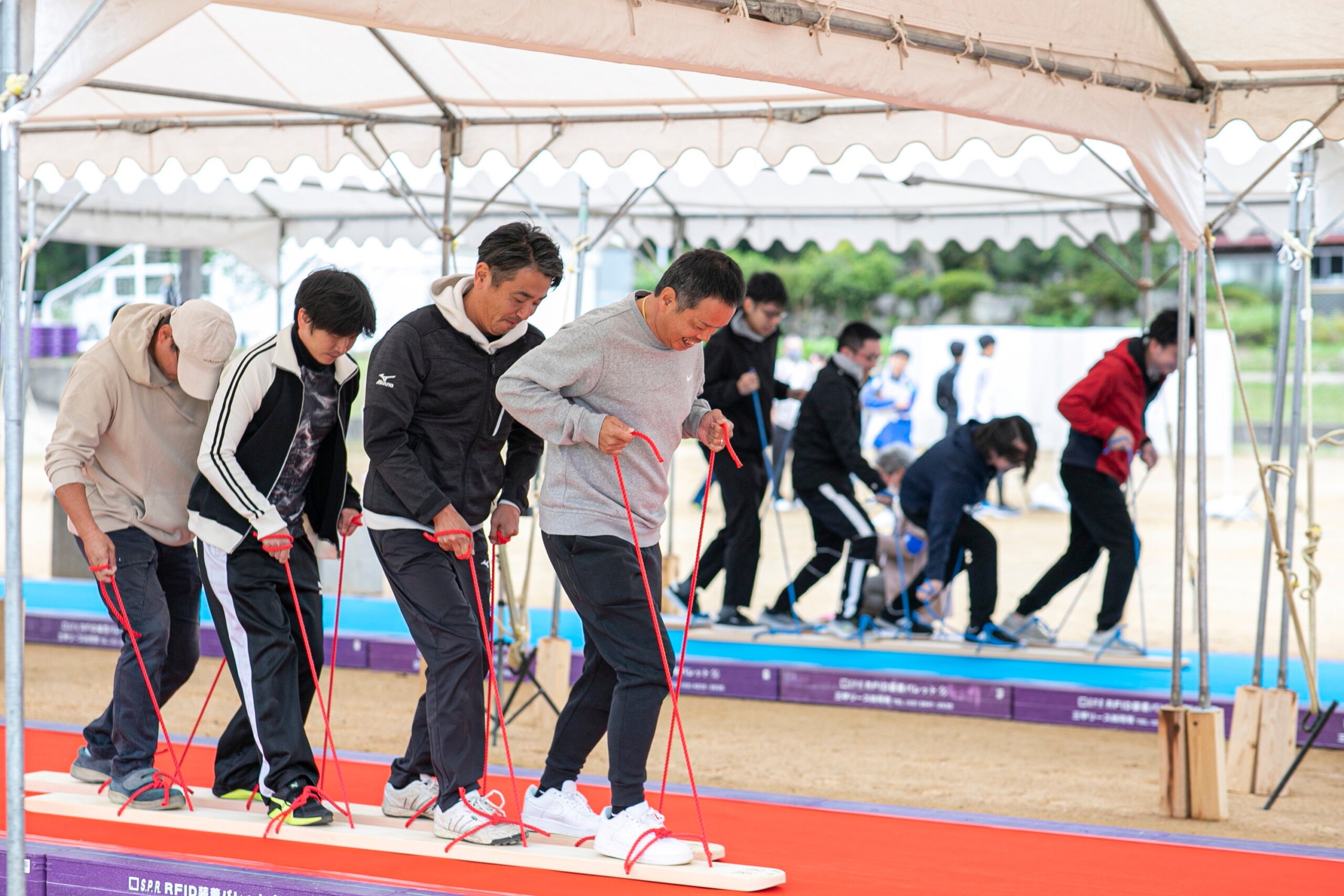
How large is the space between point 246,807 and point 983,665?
372cm

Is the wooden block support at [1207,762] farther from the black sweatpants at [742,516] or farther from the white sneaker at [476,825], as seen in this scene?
the black sweatpants at [742,516]

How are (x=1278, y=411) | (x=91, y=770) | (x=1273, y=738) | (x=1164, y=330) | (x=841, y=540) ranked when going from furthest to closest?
(x=841, y=540), (x=1164, y=330), (x=1278, y=411), (x=1273, y=738), (x=91, y=770)

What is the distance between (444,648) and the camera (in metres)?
3.03

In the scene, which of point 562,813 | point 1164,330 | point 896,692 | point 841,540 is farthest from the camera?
point 841,540

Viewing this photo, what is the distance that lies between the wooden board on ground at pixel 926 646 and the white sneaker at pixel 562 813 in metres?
3.03

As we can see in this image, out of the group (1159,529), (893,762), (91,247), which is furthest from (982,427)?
(91,247)

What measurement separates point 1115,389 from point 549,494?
369cm

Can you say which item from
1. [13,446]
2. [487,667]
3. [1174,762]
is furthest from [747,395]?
[13,446]

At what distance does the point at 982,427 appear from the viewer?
20.2ft

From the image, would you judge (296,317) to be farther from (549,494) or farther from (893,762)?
(893,762)

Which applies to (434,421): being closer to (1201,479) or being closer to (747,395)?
(1201,479)

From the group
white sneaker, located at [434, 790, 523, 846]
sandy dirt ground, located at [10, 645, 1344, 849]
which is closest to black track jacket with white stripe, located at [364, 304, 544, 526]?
white sneaker, located at [434, 790, 523, 846]

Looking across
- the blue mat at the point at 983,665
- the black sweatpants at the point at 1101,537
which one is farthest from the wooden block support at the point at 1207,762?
the black sweatpants at the point at 1101,537

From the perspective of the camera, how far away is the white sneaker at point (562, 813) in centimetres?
Answer: 313
